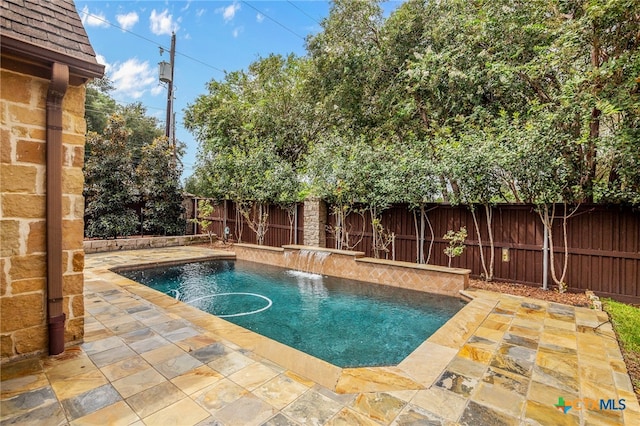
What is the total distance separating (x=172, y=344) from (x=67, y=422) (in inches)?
48.3

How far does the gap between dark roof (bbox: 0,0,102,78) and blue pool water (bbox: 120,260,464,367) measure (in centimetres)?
391

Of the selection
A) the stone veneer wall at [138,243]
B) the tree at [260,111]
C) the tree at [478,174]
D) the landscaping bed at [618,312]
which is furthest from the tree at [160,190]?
the landscaping bed at [618,312]

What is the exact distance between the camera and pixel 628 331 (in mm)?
3881

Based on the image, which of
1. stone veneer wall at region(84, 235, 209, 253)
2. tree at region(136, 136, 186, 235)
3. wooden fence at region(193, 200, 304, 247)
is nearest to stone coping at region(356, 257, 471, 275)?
wooden fence at region(193, 200, 304, 247)

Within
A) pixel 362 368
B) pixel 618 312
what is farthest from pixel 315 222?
pixel 618 312

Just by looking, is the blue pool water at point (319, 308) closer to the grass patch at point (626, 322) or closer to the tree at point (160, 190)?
the grass patch at point (626, 322)

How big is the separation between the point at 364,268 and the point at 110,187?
9.88 m

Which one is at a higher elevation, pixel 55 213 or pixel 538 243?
pixel 55 213

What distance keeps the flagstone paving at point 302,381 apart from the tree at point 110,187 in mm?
8311

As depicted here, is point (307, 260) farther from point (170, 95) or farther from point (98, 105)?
point (98, 105)

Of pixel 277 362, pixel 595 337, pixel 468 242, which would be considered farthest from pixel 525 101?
pixel 277 362

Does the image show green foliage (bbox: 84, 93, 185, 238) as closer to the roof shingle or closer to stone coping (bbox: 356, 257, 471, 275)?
stone coping (bbox: 356, 257, 471, 275)

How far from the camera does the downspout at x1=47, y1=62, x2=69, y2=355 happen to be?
2885mm

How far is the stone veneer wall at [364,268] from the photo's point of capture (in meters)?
6.04
